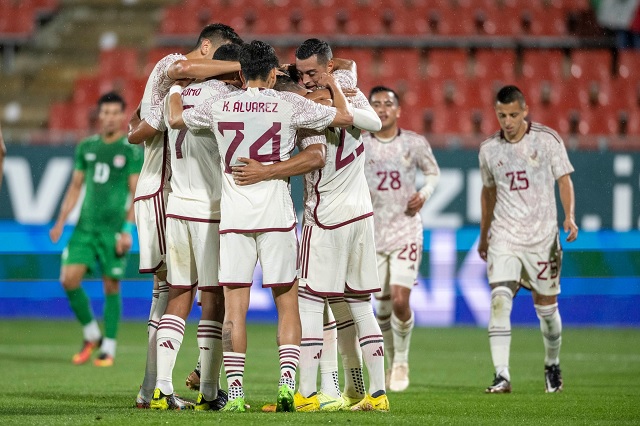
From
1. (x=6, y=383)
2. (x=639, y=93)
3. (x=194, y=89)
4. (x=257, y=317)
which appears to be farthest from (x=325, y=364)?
(x=639, y=93)

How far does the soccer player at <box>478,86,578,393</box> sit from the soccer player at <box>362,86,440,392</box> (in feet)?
2.43

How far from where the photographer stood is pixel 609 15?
2022cm

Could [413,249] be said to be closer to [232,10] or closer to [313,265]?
[313,265]

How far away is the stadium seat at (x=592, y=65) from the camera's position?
20.2m

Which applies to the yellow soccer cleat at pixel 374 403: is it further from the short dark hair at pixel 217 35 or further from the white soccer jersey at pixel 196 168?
the short dark hair at pixel 217 35

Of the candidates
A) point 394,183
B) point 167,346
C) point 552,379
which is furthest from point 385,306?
point 167,346

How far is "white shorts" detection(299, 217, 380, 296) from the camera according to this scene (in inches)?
287

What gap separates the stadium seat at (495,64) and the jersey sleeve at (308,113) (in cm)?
1367

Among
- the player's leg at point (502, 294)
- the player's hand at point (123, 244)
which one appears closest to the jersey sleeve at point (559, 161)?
the player's leg at point (502, 294)

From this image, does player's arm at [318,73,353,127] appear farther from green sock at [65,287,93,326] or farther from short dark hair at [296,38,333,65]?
green sock at [65,287,93,326]

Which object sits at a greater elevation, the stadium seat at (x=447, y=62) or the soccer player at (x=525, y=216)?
the stadium seat at (x=447, y=62)

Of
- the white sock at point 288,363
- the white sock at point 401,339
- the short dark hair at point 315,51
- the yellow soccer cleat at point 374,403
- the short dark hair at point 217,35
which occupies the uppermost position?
the short dark hair at point 217,35

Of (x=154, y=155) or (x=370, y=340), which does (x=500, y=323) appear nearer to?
(x=370, y=340)

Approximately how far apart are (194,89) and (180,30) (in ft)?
46.3
